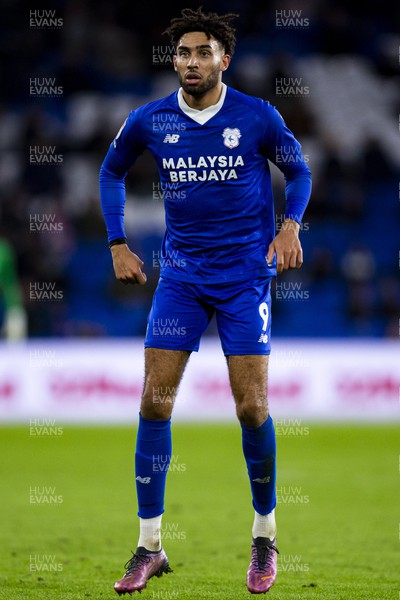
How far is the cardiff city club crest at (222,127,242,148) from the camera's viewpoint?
5.23 metres

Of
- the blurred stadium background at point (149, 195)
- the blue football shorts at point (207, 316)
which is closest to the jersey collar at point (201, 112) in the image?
the blue football shorts at point (207, 316)

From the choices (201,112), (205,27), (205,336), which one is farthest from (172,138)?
(205,336)

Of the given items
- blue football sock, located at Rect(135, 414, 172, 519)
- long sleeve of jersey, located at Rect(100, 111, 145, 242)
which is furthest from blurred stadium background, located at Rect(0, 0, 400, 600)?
long sleeve of jersey, located at Rect(100, 111, 145, 242)

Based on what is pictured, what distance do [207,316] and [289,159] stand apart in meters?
0.88

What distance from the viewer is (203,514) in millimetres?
8016

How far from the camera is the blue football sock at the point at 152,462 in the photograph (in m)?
5.26

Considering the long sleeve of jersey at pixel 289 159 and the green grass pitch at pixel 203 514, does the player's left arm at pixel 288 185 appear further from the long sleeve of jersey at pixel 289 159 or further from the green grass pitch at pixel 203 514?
the green grass pitch at pixel 203 514

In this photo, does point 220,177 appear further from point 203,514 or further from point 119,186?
point 203,514

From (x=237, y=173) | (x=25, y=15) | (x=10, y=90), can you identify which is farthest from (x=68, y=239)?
(x=237, y=173)

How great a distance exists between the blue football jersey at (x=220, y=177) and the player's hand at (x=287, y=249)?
0.40 feet

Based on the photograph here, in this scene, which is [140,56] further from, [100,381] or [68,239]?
[100,381]

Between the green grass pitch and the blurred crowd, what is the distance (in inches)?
135

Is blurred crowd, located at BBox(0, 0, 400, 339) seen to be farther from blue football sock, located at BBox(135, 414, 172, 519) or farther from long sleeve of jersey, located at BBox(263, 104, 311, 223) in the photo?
blue football sock, located at BBox(135, 414, 172, 519)

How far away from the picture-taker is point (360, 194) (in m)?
17.8
